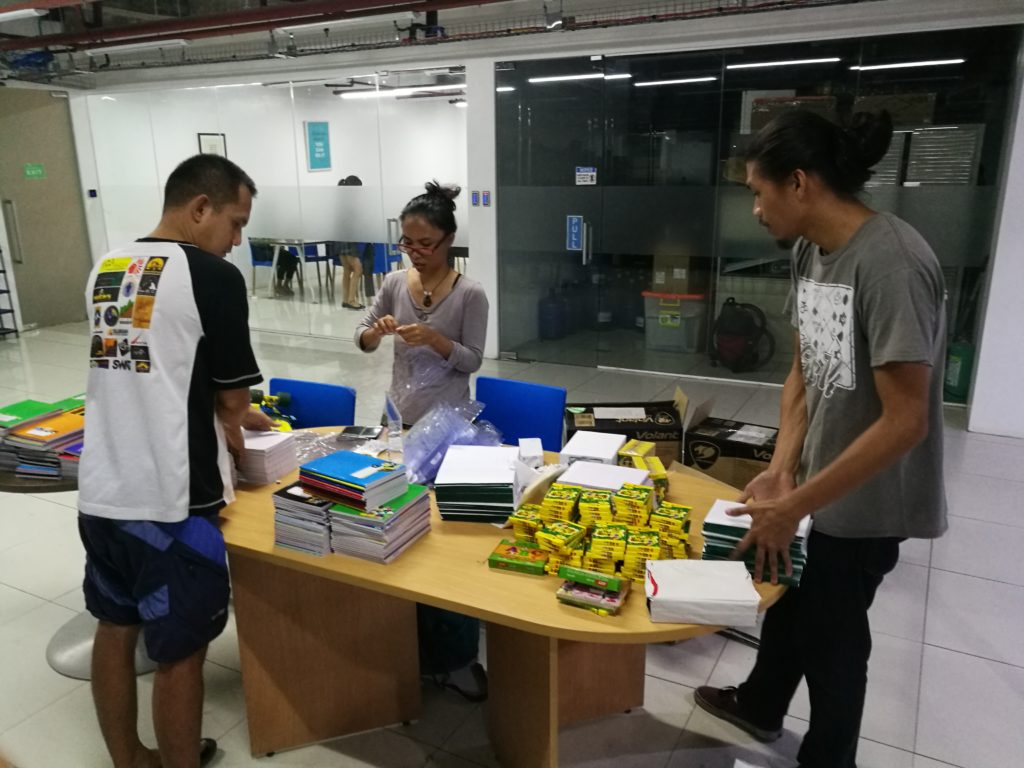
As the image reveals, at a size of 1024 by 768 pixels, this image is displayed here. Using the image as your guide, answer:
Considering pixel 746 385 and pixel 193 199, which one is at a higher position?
pixel 193 199

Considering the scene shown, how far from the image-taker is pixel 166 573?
68.6 inches

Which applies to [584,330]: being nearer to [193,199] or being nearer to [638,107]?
[638,107]

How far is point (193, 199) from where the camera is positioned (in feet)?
5.87

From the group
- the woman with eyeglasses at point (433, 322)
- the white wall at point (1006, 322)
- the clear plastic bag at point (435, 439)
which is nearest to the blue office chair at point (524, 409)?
the woman with eyeglasses at point (433, 322)

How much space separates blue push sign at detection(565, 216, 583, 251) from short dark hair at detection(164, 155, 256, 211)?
488cm

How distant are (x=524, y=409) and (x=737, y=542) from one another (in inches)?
56.8

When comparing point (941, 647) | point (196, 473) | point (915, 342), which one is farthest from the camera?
point (941, 647)

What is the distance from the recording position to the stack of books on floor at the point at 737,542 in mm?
1619

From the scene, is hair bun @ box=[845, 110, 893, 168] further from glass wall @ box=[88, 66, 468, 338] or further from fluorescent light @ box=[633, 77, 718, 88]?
glass wall @ box=[88, 66, 468, 338]

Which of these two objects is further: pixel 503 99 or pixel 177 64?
pixel 177 64

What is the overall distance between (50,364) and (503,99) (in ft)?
16.0

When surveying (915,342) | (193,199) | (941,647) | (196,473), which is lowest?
(941,647)

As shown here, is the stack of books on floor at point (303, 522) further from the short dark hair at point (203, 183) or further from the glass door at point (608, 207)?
the glass door at point (608, 207)

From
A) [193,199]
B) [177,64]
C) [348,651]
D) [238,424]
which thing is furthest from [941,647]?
[177,64]
